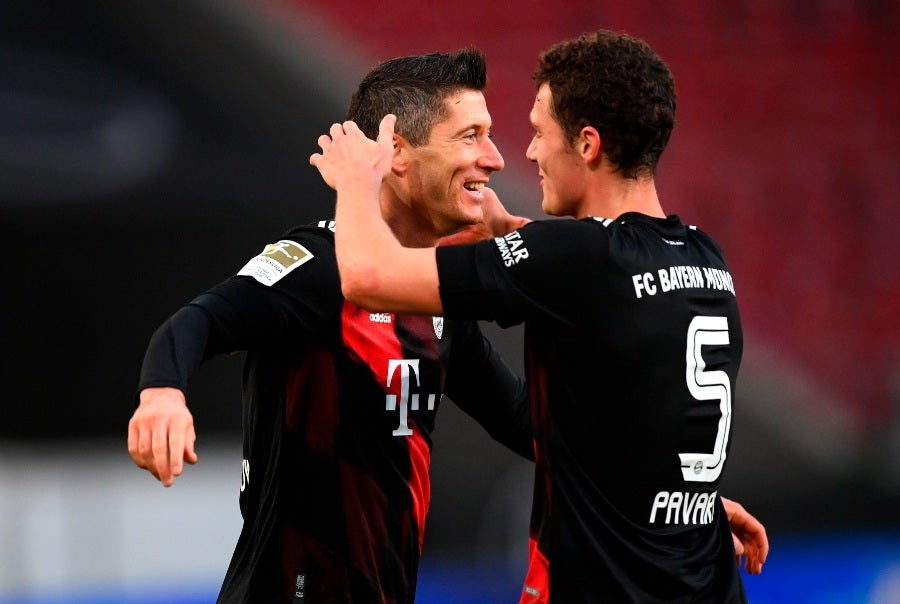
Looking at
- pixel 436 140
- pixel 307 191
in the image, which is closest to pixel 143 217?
pixel 307 191

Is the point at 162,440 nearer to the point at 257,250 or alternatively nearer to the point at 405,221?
the point at 405,221

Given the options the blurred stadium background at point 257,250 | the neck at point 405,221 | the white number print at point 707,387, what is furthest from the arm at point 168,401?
the blurred stadium background at point 257,250

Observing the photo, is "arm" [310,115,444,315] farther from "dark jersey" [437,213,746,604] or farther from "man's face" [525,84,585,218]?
"man's face" [525,84,585,218]

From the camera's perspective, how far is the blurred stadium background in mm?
6270

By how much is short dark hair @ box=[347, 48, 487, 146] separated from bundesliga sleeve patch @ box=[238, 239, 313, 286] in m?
0.56

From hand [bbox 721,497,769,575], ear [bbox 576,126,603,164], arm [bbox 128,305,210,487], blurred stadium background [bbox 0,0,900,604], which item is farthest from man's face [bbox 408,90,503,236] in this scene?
blurred stadium background [bbox 0,0,900,604]

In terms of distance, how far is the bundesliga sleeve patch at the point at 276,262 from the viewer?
3035 mm

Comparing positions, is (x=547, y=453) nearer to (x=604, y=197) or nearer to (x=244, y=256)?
(x=604, y=197)

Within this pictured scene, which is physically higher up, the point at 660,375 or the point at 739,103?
the point at 739,103

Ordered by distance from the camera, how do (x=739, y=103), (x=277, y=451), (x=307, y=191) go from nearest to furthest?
(x=277, y=451) < (x=307, y=191) < (x=739, y=103)

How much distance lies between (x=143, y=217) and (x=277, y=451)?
3.60 metres

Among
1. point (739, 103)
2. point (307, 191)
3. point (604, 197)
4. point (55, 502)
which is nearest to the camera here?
point (604, 197)

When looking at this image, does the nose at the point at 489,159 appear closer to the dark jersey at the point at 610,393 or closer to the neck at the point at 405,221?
the neck at the point at 405,221

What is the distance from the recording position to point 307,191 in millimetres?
6758
